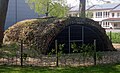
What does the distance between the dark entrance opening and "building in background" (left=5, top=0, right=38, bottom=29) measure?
26160mm

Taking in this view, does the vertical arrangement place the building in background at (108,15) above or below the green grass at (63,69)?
above

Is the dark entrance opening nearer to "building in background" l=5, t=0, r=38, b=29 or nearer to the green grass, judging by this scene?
the green grass

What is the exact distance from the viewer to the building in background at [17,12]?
142ft

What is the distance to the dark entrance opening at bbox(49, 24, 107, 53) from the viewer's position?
56.9 feet

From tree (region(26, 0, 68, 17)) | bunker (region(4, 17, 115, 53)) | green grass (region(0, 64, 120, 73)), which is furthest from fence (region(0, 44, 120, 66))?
tree (region(26, 0, 68, 17))

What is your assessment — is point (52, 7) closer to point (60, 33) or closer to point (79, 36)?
point (79, 36)

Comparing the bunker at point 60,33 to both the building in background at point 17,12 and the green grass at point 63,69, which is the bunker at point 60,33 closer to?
the green grass at point 63,69

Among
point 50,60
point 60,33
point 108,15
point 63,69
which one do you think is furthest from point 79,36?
point 108,15

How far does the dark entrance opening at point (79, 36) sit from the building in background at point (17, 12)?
85.8 feet

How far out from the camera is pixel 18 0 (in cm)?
4538

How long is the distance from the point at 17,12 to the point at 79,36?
92.2 feet

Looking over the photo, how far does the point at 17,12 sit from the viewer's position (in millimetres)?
44688

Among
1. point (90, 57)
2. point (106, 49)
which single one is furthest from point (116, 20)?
point (90, 57)

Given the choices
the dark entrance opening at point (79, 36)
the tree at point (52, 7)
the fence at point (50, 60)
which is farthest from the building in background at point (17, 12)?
the fence at point (50, 60)
